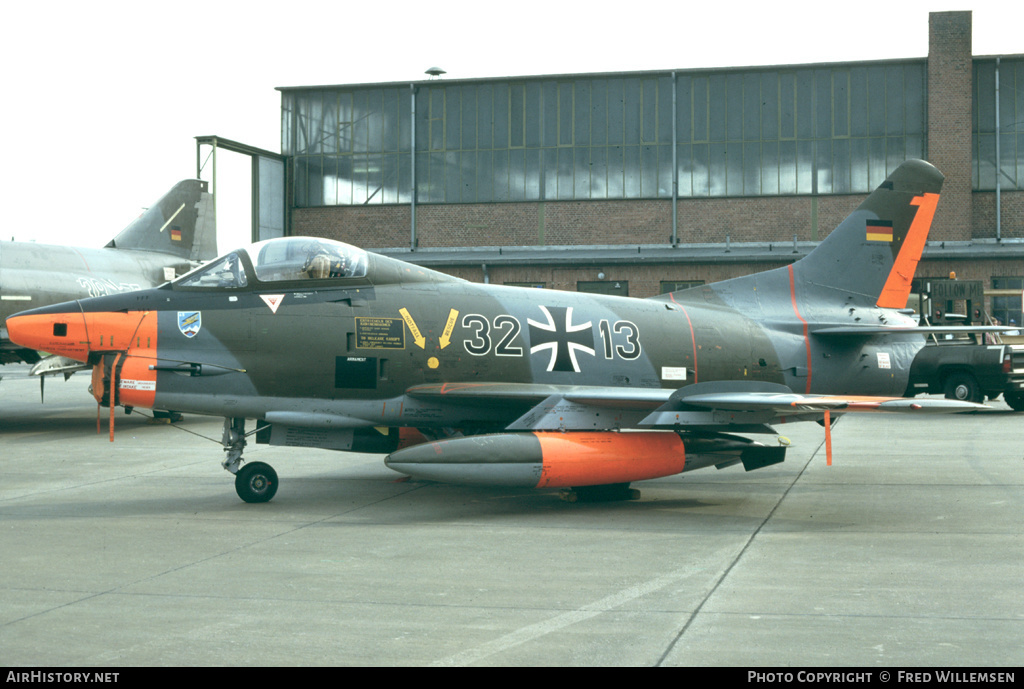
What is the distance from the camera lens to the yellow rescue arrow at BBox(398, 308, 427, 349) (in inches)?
417

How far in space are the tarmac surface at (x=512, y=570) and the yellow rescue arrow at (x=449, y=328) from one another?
1746 millimetres

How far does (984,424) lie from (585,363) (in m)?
11.8

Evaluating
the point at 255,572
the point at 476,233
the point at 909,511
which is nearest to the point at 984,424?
the point at 909,511

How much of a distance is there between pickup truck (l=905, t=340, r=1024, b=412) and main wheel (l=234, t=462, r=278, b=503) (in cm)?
1546

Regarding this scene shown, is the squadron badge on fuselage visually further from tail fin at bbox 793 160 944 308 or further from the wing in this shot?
tail fin at bbox 793 160 944 308

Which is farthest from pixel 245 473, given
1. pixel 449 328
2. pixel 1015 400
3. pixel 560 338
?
pixel 1015 400

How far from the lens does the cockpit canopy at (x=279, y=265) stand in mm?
10211

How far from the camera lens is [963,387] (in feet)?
71.6

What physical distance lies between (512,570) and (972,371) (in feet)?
58.5

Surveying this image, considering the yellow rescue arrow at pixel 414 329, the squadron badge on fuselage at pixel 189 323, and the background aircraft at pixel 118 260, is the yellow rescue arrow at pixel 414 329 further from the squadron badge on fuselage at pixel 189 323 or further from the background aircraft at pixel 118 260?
the background aircraft at pixel 118 260

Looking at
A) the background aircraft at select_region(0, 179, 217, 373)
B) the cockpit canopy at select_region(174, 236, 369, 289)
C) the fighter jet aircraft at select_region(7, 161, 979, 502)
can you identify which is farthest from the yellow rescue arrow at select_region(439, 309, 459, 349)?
the background aircraft at select_region(0, 179, 217, 373)

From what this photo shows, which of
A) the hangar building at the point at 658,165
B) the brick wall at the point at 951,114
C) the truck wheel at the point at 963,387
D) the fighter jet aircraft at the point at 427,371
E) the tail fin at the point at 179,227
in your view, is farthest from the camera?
the hangar building at the point at 658,165

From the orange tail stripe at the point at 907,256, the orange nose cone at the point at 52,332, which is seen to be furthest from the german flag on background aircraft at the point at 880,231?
the orange nose cone at the point at 52,332

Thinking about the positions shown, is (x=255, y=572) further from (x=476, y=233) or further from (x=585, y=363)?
(x=476, y=233)
